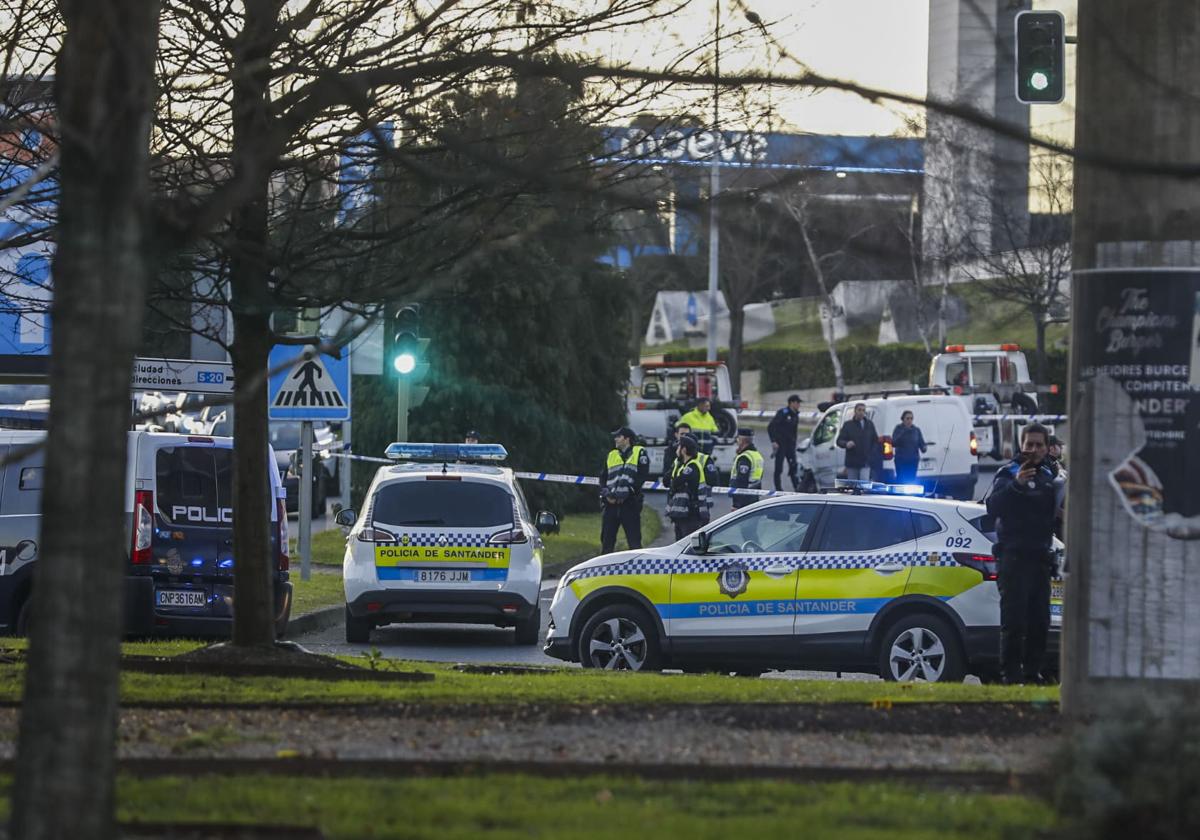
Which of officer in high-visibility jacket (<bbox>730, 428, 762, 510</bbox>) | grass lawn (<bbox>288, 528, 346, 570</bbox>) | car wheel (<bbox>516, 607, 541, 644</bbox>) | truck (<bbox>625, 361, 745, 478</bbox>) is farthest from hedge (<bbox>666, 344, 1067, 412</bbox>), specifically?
car wheel (<bbox>516, 607, 541, 644</bbox>)

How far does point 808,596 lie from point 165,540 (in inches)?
212

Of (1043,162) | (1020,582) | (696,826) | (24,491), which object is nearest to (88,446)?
(696,826)

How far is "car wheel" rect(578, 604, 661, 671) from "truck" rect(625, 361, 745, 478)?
21.7 m

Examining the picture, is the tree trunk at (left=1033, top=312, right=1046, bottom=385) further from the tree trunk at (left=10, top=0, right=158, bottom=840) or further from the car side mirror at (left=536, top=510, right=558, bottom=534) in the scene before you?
the tree trunk at (left=10, top=0, right=158, bottom=840)

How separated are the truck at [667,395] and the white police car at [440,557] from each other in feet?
63.1

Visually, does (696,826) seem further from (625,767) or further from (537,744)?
(537,744)

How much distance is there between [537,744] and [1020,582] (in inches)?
207

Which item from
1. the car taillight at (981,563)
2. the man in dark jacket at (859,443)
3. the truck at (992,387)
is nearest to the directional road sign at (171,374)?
the car taillight at (981,563)

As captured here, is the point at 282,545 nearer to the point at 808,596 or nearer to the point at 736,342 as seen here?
the point at 808,596

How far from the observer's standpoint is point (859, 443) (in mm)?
28172

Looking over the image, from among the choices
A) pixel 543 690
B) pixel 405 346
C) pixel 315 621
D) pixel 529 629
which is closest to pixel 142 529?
pixel 315 621

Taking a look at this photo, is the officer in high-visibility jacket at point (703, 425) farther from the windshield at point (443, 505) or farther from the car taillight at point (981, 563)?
the car taillight at point (981, 563)

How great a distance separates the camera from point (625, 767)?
680 centimetres

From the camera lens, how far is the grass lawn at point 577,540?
75.5 ft
